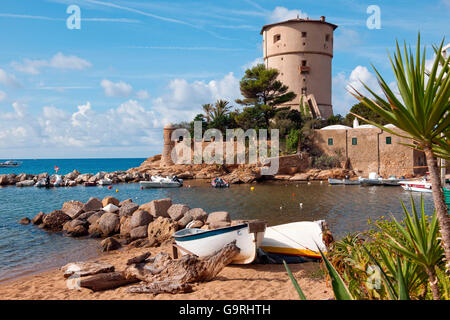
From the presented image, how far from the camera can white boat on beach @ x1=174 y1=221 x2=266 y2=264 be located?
28.0 feet

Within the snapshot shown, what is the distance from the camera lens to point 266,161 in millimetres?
37875

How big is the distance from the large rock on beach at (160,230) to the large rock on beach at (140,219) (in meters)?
0.71

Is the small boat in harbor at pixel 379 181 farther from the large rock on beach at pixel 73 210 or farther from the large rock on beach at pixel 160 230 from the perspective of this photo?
the large rock on beach at pixel 73 210

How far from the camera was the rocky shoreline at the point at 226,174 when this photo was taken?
118 feet

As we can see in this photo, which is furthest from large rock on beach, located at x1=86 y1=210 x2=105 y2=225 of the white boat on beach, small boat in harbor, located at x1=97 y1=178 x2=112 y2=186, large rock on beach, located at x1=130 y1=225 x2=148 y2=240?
small boat in harbor, located at x1=97 y1=178 x2=112 y2=186

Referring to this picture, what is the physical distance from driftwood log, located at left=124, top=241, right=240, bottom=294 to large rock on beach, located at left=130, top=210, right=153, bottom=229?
5653 millimetres

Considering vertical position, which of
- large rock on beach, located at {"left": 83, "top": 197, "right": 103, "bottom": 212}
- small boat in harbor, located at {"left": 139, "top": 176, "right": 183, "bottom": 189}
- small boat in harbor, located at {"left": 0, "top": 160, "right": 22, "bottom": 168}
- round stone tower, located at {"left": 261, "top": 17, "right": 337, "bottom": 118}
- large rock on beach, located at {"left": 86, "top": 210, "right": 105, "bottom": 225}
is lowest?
small boat in harbor, located at {"left": 0, "top": 160, "right": 22, "bottom": 168}

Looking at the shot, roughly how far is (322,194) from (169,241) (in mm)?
16208

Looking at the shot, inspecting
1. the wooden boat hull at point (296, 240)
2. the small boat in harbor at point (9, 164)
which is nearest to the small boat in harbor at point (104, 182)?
the wooden boat hull at point (296, 240)

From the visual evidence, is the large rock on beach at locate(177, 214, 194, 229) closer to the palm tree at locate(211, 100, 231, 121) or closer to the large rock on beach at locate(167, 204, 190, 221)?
the large rock on beach at locate(167, 204, 190, 221)
